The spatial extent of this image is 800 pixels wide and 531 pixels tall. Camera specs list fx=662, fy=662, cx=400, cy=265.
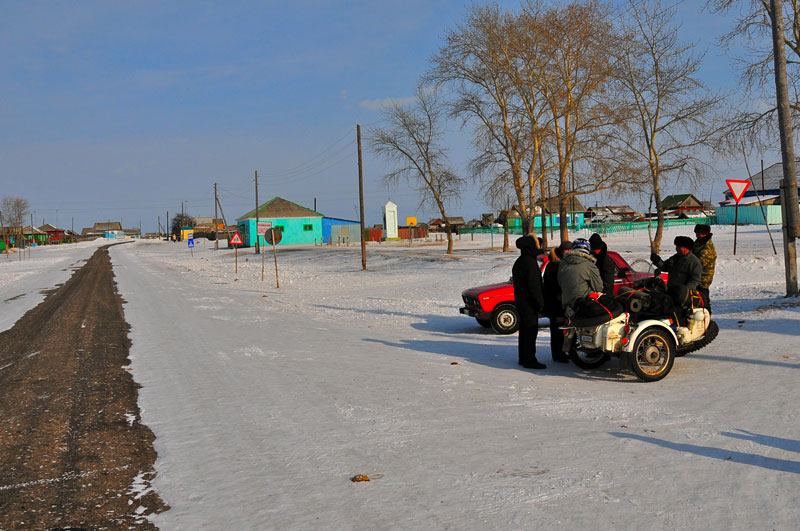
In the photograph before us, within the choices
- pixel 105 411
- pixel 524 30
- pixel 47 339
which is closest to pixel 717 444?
pixel 105 411

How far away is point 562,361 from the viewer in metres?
9.55

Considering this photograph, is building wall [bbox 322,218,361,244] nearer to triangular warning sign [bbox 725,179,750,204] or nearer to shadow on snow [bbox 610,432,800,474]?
triangular warning sign [bbox 725,179,750,204]

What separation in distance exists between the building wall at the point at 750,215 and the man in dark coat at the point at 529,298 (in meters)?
59.2

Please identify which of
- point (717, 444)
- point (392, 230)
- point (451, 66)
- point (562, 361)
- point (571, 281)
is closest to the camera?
point (717, 444)

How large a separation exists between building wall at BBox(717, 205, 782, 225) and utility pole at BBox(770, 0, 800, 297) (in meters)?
51.8

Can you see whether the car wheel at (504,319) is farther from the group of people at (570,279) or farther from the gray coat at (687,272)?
the gray coat at (687,272)

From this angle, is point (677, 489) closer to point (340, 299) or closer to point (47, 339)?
point (47, 339)

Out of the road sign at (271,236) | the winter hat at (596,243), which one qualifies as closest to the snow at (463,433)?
the winter hat at (596,243)

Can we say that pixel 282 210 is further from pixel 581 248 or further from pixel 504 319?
pixel 581 248

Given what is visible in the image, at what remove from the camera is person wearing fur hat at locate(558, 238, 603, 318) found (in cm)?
845

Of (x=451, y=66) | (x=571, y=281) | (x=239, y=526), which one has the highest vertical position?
(x=451, y=66)

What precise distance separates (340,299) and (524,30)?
16.8 m

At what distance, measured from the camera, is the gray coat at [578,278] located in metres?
8.45

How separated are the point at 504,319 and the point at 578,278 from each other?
4957mm
